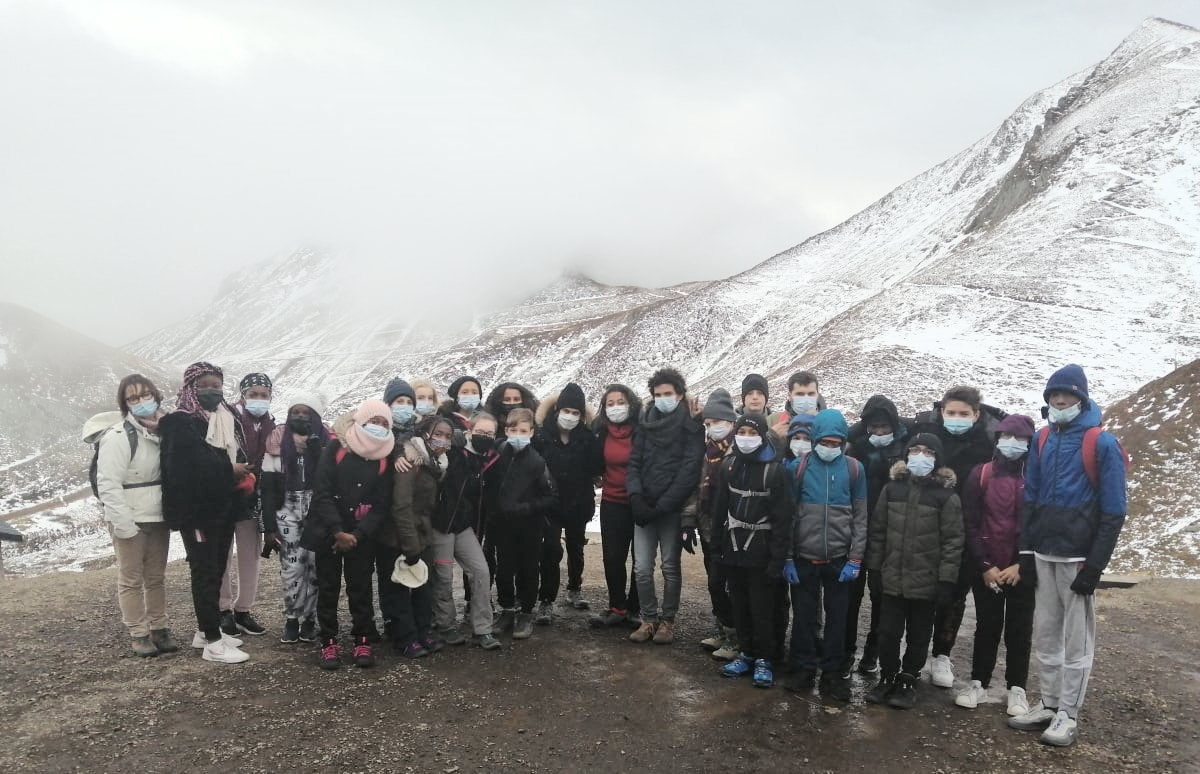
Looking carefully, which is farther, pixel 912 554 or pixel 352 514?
pixel 352 514

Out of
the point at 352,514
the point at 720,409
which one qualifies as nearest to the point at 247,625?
the point at 352,514

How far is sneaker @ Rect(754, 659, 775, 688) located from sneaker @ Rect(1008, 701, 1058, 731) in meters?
1.91

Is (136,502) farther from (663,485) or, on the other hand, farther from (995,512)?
(995,512)

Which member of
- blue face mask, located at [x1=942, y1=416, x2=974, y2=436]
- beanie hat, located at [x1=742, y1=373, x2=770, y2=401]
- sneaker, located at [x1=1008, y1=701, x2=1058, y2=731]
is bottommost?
sneaker, located at [x1=1008, y1=701, x2=1058, y2=731]

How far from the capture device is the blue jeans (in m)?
7.63

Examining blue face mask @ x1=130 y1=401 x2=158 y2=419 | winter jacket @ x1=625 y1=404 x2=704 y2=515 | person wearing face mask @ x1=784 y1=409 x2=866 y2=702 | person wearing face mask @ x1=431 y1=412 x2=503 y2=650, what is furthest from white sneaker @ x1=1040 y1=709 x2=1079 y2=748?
blue face mask @ x1=130 y1=401 x2=158 y2=419

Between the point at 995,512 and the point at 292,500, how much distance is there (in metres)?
6.64

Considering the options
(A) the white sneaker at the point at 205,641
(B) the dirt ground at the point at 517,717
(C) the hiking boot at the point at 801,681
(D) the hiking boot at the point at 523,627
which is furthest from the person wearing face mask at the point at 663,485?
(A) the white sneaker at the point at 205,641

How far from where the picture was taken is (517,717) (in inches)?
232

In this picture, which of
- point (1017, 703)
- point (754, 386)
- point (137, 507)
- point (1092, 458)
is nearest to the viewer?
point (1092, 458)

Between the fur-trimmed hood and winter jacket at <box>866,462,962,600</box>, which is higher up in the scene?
the fur-trimmed hood

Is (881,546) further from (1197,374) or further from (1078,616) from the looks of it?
(1197,374)

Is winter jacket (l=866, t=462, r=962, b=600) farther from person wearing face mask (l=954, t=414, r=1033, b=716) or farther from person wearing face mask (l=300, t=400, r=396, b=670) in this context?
person wearing face mask (l=300, t=400, r=396, b=670)

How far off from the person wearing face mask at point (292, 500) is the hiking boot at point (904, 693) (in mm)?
5637
